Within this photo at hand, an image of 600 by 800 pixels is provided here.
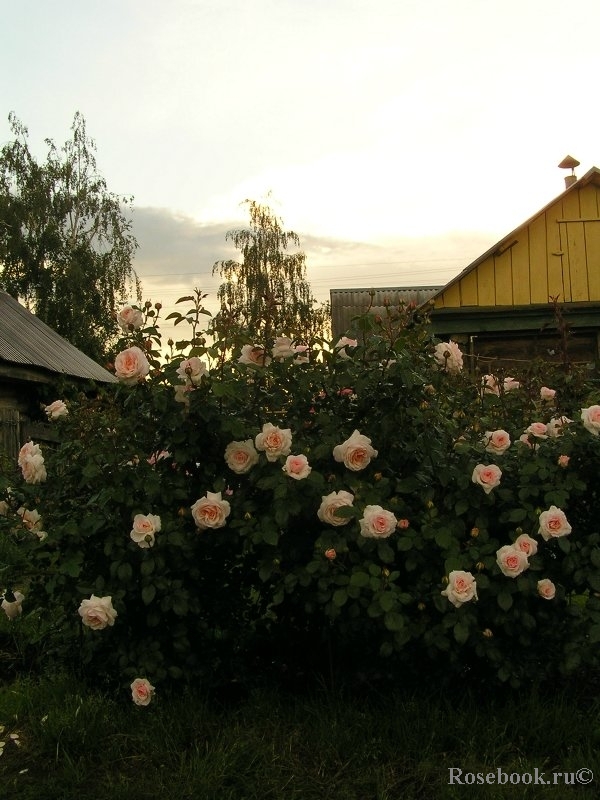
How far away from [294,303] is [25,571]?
25.0m

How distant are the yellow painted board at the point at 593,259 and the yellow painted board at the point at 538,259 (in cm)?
57

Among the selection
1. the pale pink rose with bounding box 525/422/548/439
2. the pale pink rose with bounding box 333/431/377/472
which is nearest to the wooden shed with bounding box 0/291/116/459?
the pale pink rose with bounding box 333/431/377/472

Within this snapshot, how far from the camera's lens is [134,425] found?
3.42 m

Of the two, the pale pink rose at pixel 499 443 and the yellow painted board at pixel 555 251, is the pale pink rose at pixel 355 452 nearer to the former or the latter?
the pale pink rose at pixel 499 443

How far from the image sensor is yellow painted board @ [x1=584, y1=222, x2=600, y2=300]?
1166 centimetres

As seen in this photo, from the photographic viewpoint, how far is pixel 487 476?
10.1 feet

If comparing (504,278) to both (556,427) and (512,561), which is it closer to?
(556,427)

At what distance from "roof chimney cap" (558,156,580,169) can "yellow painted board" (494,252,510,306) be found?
234cm

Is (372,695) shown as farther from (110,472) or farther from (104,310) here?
(104,310)

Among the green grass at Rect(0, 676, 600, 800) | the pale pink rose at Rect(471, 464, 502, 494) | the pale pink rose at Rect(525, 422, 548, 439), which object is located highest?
the pale pink rose at Rect(525, 422, 548, 439)

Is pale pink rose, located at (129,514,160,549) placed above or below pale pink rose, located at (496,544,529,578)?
above

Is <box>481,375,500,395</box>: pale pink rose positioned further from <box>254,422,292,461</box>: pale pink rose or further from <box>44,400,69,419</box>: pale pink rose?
<box>44,400,69,419</box>: pale pink rose

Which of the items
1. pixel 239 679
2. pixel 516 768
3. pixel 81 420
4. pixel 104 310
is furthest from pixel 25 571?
pixel 104 310

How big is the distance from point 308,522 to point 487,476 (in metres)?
0.72
